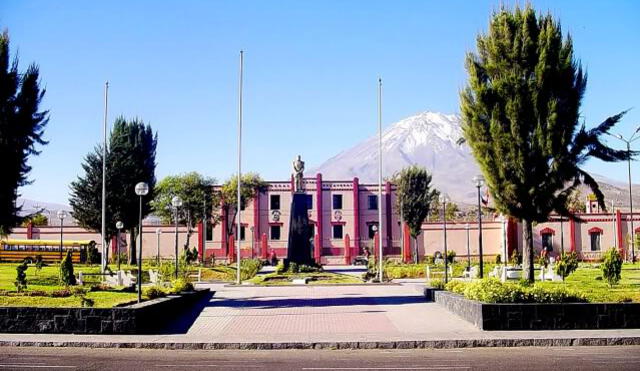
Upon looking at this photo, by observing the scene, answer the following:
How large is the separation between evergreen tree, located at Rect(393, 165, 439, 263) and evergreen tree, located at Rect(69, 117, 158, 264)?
67.4 feet

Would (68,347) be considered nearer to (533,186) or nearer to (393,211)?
(533,186)

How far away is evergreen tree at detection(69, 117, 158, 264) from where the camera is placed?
47844mm

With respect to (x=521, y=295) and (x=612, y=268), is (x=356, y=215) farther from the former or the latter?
(x=521, y=295)

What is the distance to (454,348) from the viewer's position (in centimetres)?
1334

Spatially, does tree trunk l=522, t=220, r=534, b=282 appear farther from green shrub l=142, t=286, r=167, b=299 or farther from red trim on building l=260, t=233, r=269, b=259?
red trim on building l=260, t=233, r=269, b=259

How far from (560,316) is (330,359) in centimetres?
596

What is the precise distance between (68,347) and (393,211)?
166 ft

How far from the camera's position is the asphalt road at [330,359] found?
431 inches

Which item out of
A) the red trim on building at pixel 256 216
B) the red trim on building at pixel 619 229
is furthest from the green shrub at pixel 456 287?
the red trim on building at pixel 256 216

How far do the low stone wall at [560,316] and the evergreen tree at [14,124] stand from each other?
57.9ft

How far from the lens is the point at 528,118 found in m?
24.8

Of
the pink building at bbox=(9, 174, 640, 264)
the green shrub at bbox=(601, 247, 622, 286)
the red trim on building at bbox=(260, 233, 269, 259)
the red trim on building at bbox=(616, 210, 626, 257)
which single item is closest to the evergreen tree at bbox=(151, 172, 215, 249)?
the pink building at bbox=(9, 174, 640, 264)

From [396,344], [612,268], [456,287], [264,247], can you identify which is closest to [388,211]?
[264,247]

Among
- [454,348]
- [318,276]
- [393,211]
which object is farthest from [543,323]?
[393,211]
